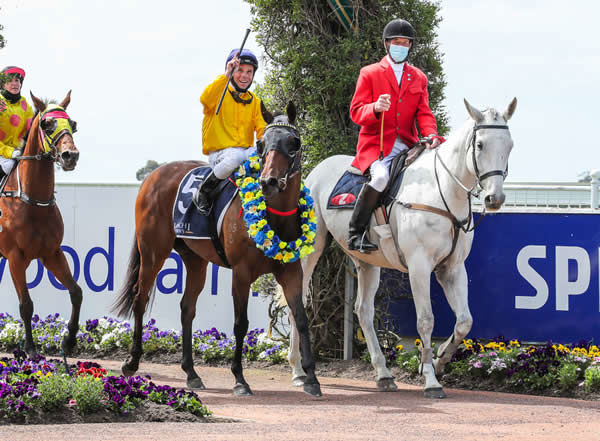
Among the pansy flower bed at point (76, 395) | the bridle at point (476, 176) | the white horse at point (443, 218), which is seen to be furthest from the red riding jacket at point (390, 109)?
the pansy flower bed at point (76, 395)

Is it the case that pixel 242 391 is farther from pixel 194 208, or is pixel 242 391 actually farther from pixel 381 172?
pixel 381 172

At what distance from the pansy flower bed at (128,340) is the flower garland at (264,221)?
2.62 metres

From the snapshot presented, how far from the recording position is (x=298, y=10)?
32.0 ft

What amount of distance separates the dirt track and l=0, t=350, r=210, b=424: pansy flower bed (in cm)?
31

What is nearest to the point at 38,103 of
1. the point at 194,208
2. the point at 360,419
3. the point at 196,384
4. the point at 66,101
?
the point at 66,101

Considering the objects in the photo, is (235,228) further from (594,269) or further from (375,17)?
(594,269)

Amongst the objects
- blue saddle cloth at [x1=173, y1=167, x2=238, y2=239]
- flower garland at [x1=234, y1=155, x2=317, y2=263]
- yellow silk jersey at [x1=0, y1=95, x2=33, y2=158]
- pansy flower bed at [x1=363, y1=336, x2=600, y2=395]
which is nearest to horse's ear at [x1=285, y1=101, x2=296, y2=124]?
flower garland at [x1=234, y1=155, x2=317, y2=263]

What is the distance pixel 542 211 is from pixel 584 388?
86.2 inches

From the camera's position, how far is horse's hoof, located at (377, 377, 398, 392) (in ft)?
27.9

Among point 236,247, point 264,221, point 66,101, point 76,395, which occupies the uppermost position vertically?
point 66,101

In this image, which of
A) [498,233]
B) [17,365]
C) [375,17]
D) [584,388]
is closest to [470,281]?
[498,233]

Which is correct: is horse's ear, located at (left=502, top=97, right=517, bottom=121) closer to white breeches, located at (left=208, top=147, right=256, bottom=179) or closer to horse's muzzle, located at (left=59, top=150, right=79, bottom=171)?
white breeches, located at (left=208, top=147, right=256, bottom=179)

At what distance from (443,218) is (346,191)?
118 centimetres

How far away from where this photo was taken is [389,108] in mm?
8531
